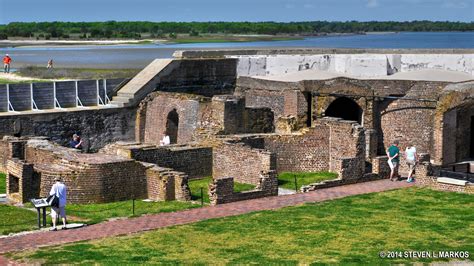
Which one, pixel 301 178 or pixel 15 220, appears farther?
pixel 301 178

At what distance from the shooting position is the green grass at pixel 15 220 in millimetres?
19352

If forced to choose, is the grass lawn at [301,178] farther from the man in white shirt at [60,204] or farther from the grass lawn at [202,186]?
the man in white shirt at [60,204]

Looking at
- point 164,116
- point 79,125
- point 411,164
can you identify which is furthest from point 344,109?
point 79,125

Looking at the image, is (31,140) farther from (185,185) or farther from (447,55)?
(447,55)

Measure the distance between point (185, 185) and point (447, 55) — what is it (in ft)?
45.3

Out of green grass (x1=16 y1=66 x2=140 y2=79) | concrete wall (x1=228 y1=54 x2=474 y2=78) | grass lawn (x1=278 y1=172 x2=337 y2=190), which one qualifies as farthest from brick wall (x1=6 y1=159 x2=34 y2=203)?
green grass (x1=16 y1=66 x2=140 y2=79)

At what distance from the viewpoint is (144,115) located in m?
32.2

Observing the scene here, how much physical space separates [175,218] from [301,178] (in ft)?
22.2

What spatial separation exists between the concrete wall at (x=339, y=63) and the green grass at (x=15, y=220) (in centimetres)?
1495

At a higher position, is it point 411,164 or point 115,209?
point 411,164

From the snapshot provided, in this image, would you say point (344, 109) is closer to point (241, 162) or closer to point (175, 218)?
point (241, 162)

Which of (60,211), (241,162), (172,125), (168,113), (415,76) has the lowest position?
(60,211)

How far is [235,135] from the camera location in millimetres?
27375

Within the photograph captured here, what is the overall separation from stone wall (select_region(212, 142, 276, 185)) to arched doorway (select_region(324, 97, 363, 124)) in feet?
18.8
